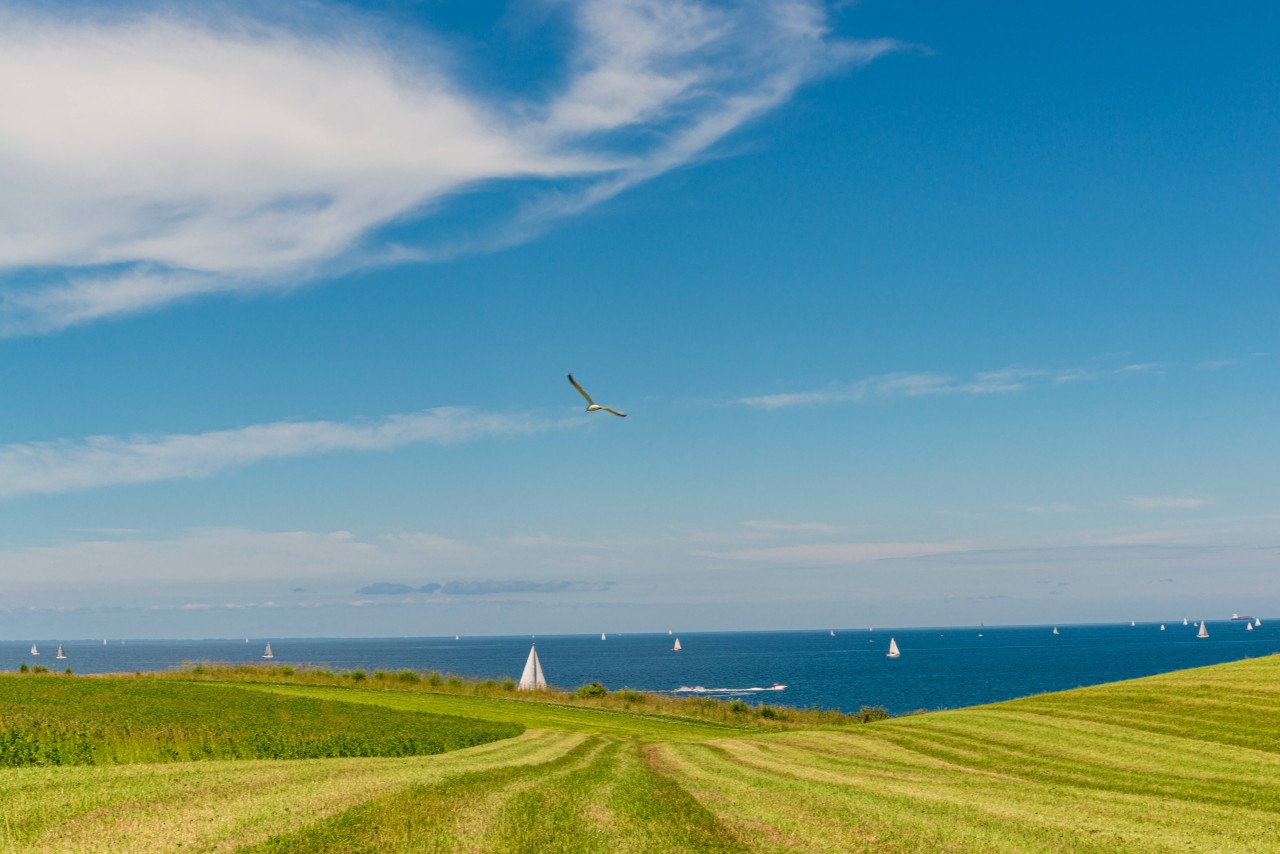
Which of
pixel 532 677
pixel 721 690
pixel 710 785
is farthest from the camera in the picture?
pixel 721 690

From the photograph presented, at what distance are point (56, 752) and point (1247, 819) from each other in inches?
1232

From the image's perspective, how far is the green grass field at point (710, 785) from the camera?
1692 cm

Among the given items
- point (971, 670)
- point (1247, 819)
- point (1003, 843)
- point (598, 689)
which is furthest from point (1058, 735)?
point (971, 670)

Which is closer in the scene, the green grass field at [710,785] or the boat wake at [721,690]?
the green grass field at [710,785]

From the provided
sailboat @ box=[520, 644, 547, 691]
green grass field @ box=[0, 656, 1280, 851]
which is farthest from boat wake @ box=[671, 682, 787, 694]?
green grass field @ box=[0, 656, 1280, 851]

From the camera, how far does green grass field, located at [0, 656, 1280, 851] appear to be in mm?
16922

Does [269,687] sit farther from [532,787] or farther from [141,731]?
[532,787]

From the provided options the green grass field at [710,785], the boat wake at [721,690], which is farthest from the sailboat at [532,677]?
the boat wake at [721,690]

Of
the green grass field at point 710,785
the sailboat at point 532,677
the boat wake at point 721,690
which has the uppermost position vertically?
the green grass field at point 710,785

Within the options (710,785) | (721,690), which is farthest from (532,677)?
(721,690)

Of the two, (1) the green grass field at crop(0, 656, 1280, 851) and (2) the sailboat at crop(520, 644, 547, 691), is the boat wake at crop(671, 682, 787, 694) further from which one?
(1) the green grass field at crop(0, 656, 1280, 851)

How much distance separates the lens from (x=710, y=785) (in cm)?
2514

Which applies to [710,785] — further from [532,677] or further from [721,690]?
[721,690]

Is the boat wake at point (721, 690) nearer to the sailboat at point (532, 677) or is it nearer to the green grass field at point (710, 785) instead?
the sailboat at point (532, 677)
